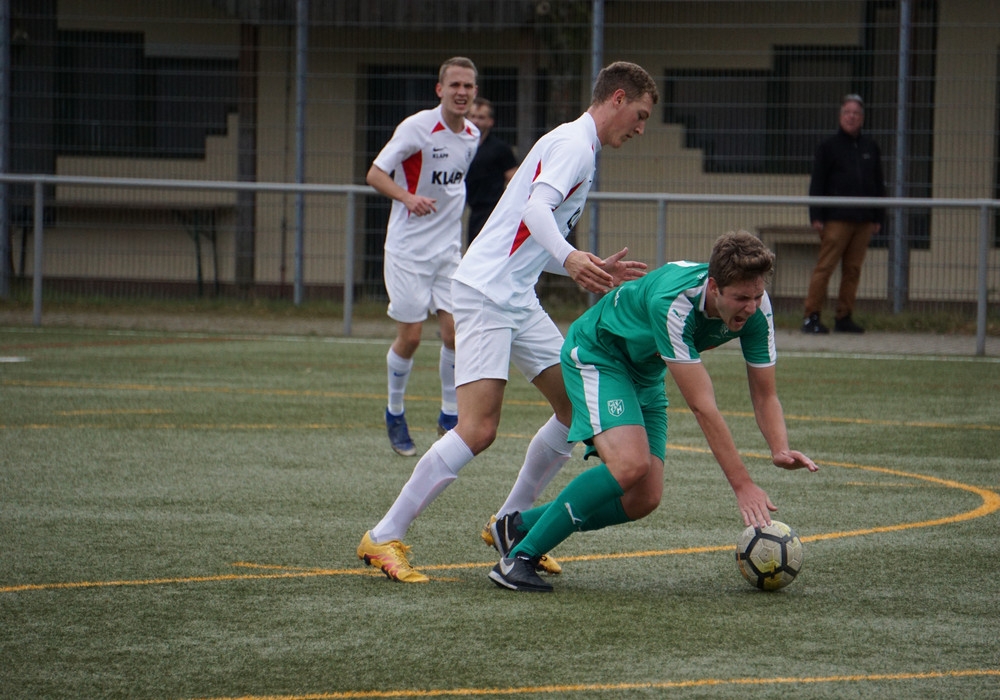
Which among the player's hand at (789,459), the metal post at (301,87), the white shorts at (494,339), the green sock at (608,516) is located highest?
the metal post at (301,87)

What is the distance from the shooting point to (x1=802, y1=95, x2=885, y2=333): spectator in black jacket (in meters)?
13.8

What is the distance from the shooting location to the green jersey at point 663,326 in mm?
4336

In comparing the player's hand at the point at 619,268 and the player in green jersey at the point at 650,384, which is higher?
the player's hand at the point at 619,268

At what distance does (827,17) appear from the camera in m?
16.3

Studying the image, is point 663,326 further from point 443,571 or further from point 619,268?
point 443,571

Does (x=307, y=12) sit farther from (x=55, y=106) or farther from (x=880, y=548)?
(x=880, y=548)

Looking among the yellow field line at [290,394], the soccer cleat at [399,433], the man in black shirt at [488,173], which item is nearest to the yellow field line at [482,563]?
the yellow field line at [290,394]

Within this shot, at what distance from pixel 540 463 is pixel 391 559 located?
0.71 meters

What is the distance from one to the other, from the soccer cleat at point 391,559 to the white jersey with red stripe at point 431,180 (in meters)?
3.35

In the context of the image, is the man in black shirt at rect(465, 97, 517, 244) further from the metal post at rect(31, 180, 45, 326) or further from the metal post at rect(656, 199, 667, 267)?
Answer: the metal post at rect(31, 180, 45, 326)

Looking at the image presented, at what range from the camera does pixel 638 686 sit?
11.6 feet

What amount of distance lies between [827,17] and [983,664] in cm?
1369

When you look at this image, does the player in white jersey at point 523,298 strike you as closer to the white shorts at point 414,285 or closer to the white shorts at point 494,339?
the white shorts at point 494,339

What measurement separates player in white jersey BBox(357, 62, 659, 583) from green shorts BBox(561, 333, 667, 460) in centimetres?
25
